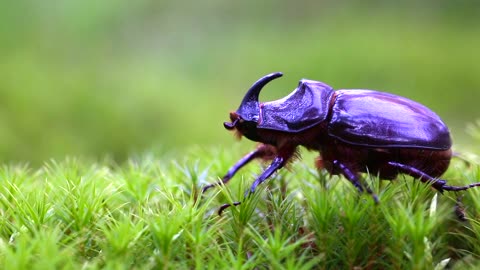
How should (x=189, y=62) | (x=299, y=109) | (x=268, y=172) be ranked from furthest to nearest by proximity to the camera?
(x=189, y=62) < (x=299, y=109) < (x=268, y=172)

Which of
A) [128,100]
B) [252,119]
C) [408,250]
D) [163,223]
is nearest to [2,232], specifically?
[163,223]

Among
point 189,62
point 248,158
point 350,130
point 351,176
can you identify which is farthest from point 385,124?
point 189,62

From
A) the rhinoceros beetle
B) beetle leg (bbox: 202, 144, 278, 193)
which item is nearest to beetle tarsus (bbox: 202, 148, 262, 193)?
beetle leg (bbox: 202, 144, 278, 193)

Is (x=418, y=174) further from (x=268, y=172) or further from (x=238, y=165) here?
(x=238, y=165)

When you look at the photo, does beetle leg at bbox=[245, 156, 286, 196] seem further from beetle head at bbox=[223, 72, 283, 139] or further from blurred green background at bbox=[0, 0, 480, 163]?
blurred green background at bbox=[0, 0, 480, 163]

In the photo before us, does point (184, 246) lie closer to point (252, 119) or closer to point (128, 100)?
point (252, 119)

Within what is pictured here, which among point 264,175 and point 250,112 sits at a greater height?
point 250,112
